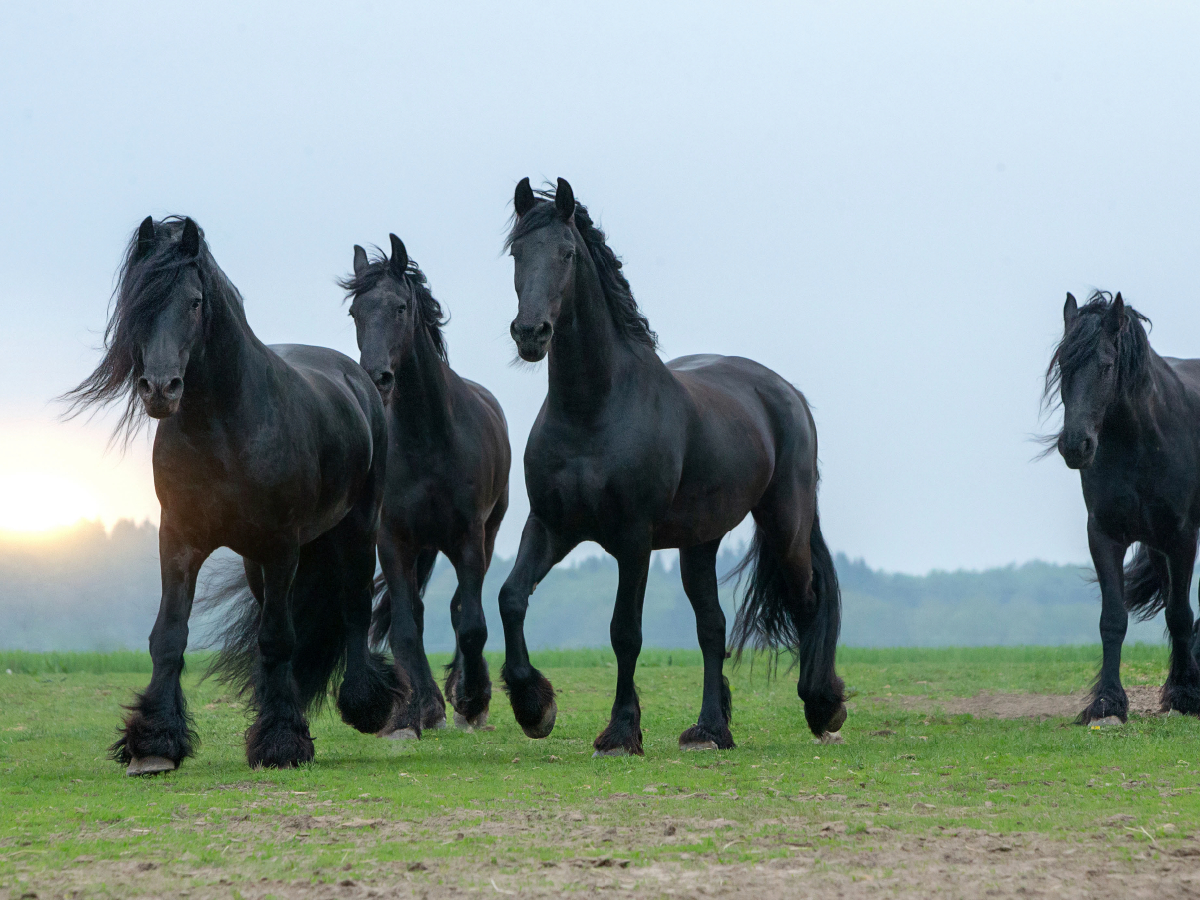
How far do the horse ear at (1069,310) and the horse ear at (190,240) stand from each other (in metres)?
5.91

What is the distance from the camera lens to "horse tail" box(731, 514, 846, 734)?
9219 millimetres

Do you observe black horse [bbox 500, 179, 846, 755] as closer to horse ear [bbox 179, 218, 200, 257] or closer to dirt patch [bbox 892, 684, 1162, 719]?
horse ear [bbox 179, 218, 200, 257]

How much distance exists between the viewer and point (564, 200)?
24.2 feet

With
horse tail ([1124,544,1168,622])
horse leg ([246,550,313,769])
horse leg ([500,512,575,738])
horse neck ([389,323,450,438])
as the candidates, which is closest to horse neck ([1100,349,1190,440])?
horse tail ([1124,544,1168,622])

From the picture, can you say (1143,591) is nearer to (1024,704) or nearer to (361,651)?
(1024,704)

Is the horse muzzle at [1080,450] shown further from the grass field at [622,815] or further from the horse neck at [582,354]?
the horse neck at [582,354]

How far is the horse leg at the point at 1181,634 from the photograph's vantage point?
9625mm

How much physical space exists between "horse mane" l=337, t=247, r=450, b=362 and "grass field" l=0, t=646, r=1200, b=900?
292 centimetres

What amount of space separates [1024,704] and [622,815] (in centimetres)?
717

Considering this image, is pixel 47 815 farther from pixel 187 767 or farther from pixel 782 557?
pixel 782 557

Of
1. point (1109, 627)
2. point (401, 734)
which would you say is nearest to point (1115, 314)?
point (1109, 627)

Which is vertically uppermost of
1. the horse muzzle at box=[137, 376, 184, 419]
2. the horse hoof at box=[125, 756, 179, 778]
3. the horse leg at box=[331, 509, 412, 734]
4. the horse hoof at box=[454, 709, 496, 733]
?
the horse muzzle at box=[137, 376, 184, 419]

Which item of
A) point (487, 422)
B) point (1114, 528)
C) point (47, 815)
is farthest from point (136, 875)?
point (1114, 528)

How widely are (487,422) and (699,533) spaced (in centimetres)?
294
